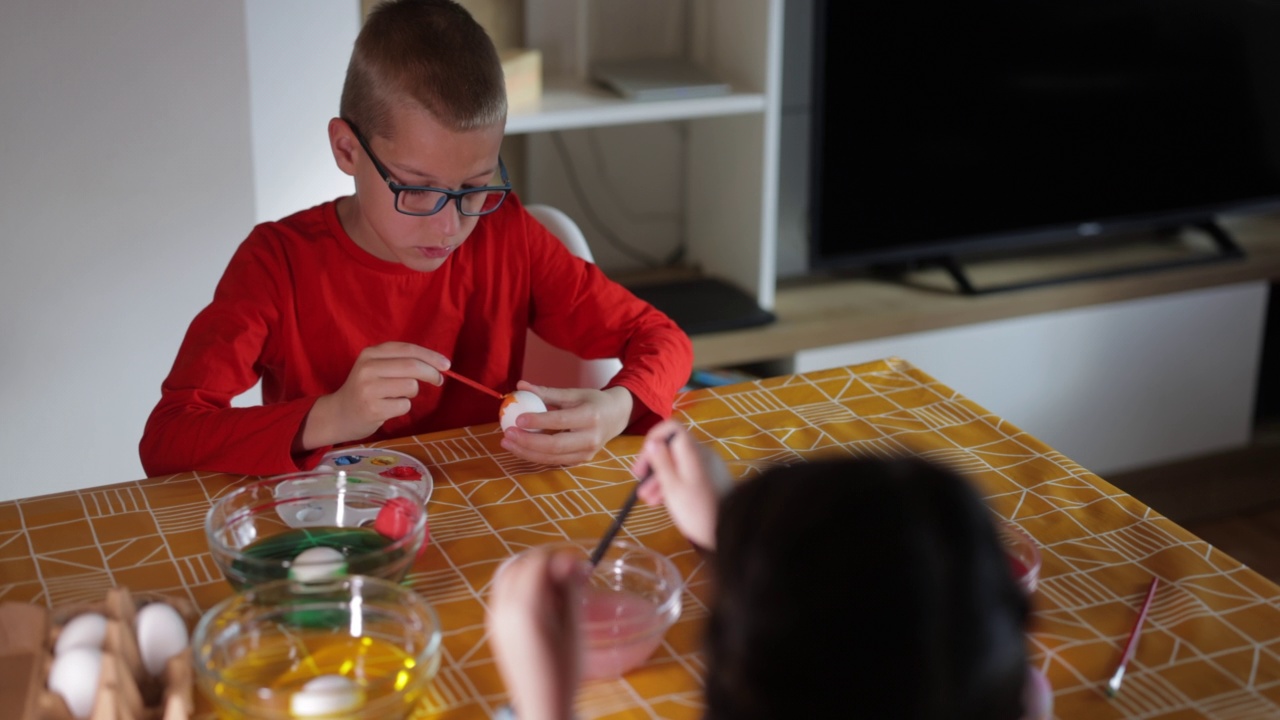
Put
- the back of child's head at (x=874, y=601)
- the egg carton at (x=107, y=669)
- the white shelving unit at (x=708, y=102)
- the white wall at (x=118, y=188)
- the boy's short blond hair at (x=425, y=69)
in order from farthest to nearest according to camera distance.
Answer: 1. the white shelving unit at (x=708, y=102)
2. the white wall at (x=118, y=188)
3. the boy's short blond hair at (x=425, y=69)
4. the egg carton at (x=107, y=669)
5. the back of child's head at (x=874, y=601)

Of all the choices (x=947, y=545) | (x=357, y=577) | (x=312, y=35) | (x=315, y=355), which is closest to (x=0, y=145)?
(x=312, y=35)

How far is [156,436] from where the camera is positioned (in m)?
1.26

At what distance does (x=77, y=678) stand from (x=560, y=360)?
0.91 m

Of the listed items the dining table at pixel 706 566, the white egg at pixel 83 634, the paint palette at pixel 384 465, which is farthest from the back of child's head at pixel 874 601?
the paint palette at pixel 384 465

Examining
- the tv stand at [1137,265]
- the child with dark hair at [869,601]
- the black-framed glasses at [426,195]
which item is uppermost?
the black-framed glasses at [426,195]

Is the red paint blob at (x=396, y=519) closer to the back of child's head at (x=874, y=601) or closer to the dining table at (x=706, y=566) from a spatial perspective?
the dining table at (x=706, y=566)

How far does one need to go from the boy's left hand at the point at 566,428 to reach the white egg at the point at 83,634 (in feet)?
1.46

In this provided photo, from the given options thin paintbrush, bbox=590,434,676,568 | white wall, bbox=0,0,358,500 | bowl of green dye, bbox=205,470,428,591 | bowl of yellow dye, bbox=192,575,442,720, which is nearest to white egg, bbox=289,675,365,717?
bowl of yellow dye, bbox=192,575,442,720

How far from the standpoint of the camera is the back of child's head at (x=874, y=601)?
59 centimetres

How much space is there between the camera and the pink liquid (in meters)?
0.89

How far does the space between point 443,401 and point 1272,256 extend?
218cm

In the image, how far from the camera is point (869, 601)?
1.92 ft

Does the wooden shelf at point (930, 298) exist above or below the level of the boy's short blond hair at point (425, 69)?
below

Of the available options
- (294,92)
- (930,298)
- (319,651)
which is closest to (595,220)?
(930,298)
